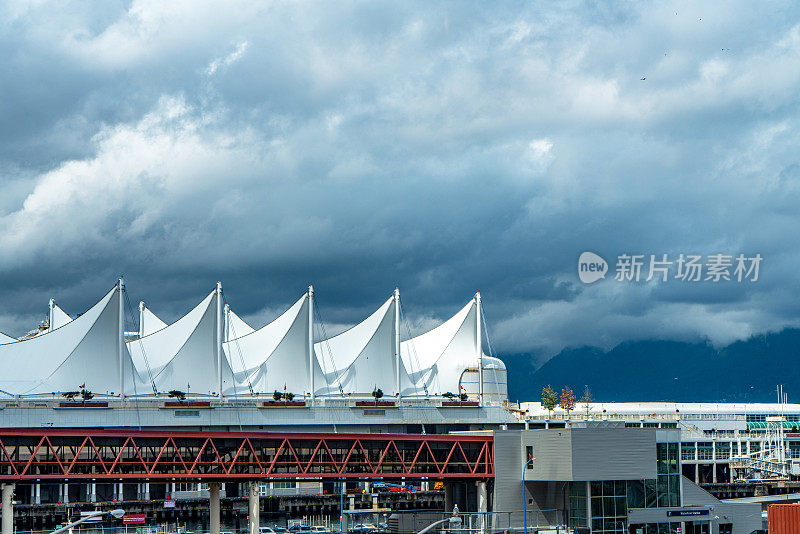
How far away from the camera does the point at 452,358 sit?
407ft

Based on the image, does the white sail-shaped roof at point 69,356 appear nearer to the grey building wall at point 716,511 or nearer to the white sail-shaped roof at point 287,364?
the white sail-shaped roof at point 287,364

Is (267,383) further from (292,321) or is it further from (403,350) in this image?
(403,350)

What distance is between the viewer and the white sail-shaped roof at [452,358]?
→ 406ft

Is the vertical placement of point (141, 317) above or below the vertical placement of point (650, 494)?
above

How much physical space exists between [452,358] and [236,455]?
2395 inches

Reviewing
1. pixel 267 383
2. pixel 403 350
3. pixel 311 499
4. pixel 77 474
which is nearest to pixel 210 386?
pixel 267 383

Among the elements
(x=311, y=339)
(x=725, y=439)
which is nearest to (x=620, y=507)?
(x=311, y=339)

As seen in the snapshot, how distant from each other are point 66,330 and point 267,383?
23.9 metres

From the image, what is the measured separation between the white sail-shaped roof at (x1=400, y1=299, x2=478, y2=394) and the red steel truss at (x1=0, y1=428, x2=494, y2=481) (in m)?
51.3

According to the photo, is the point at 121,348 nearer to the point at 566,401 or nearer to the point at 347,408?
the point at 347,408

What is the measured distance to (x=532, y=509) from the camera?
6656 cm

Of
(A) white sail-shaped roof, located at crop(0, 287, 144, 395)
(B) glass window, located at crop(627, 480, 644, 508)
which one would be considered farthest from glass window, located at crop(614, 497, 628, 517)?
(A) white sail-shaped roof, located at crop(0, 287, 144, 395)

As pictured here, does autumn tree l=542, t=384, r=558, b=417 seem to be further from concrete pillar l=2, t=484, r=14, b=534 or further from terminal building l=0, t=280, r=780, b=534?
concrete pillar l=2, t=484, r=14, b=534

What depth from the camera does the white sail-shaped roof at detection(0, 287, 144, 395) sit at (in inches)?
3760
